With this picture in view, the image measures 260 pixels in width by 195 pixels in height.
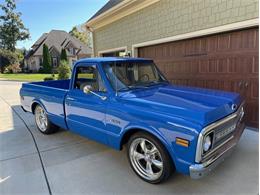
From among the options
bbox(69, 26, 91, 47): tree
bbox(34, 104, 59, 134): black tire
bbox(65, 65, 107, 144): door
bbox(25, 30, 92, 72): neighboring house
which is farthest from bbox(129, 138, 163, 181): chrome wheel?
bbox(69, 26, 91, 47): tree

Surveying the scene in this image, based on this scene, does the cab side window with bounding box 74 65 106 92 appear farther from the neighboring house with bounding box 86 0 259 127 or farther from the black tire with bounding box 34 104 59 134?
the neighboring house with bounding box 86 0 259 127

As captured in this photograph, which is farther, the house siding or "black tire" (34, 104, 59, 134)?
the house siding

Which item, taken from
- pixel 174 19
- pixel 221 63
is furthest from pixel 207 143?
pixel 174 19

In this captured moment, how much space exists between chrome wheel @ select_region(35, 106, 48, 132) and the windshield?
2.42 m

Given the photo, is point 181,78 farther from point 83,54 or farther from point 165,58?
point 83,54

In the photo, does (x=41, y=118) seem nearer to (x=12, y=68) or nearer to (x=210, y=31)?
(x=210, y=31)

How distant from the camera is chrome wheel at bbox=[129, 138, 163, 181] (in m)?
3.08

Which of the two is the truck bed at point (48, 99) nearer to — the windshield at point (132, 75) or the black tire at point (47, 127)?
the black tire at point (47, 127)

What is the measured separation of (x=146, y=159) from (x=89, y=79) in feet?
5.83

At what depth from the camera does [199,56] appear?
20.1 feet

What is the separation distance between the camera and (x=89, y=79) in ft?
13.0

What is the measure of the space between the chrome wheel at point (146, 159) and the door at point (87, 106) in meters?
0.59

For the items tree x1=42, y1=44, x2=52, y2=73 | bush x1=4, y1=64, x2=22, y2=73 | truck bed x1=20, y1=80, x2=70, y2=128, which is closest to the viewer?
truck bed x1=20, y1=80, x2=70, y2=128

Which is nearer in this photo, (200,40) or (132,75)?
(132,75)
